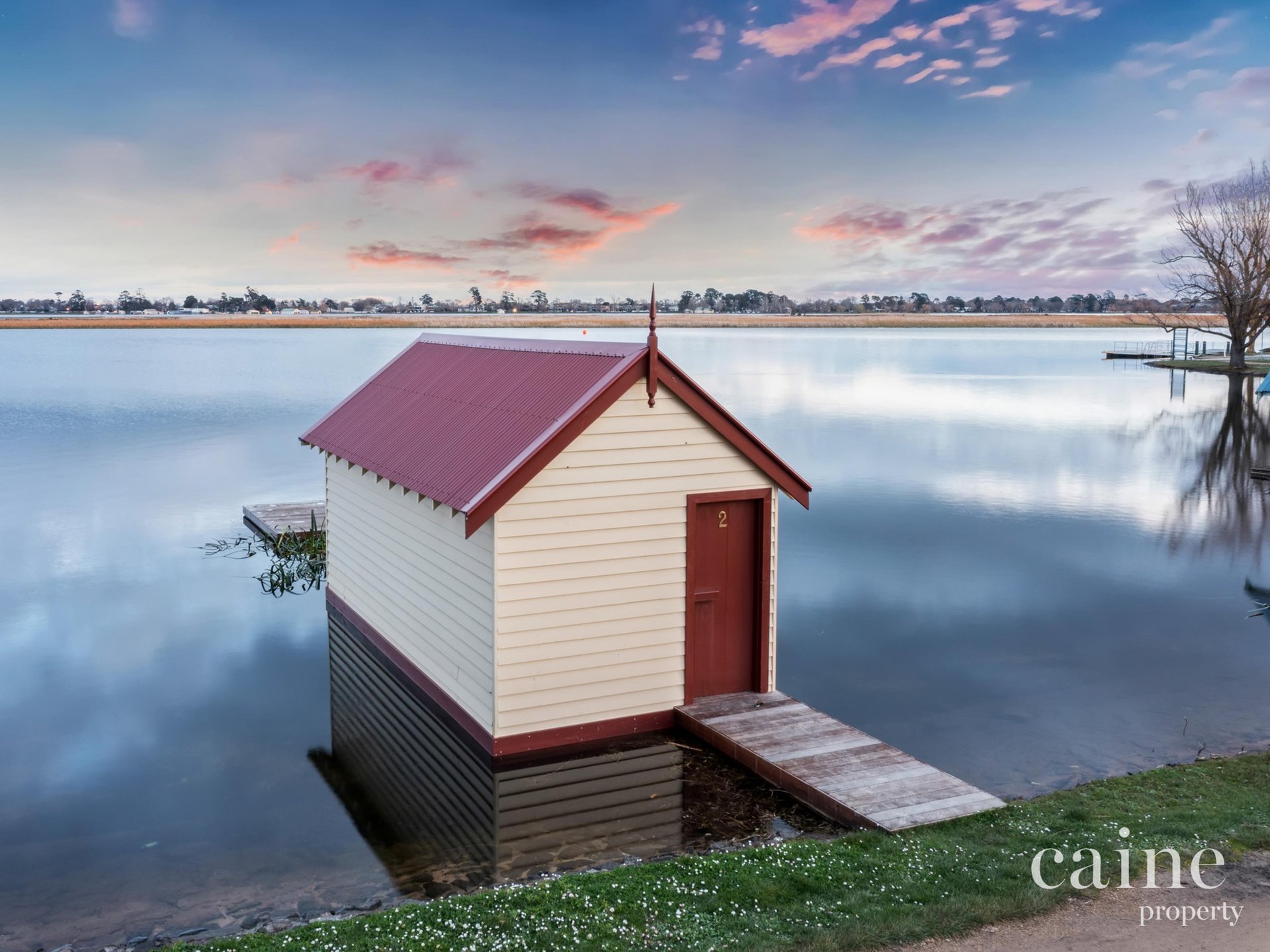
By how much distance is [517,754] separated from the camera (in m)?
11.7

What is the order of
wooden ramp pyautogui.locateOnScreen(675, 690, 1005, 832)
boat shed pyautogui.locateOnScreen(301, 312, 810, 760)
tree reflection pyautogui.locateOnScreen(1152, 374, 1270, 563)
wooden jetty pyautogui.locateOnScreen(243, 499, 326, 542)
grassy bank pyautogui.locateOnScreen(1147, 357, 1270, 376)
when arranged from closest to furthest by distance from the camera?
wooden ramp pyautogui.locateOnScreen(675, 690, 1005, 832) < boat shed pyautogui.locateOnScreen(301, 312, 810, 760) < wooden jetty pyautogui.locateOnScreen(243, 499, 326, 542) < tree reflection pyautogui.locateOnScreen(1152, 374, 1270, 563) < grassy bank pyautogui.locateOnScreen(1147, 357, 1270, 376)

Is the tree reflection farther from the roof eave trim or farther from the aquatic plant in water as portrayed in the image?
the aquatic plant in water

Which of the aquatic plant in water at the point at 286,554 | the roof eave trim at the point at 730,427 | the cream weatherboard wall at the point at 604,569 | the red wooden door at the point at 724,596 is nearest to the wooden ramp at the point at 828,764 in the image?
the red wooden door at the point at 724,596

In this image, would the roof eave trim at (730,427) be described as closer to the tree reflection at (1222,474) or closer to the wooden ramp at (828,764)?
the wooden ramp at (828,764)

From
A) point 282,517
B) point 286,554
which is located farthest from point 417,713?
point 282,517

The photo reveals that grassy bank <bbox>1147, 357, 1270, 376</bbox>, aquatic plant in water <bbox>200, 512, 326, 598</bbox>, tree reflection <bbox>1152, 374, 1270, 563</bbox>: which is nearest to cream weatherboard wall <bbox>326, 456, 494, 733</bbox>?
aquatic plant in water <bbox>200, 512, 326, 598</bbox>

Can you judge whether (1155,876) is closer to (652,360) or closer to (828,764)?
(828,764)

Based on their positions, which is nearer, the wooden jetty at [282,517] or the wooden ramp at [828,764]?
the wooden ramp at [828,764]

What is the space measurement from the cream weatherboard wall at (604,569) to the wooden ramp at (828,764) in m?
0.76

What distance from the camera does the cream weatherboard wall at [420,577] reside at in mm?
11836

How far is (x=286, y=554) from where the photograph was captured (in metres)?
22.8

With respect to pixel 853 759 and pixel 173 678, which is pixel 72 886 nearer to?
pixel 173 678

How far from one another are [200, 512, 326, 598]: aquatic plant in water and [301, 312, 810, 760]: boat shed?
27.4ft

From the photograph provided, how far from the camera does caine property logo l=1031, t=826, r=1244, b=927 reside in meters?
7.94
